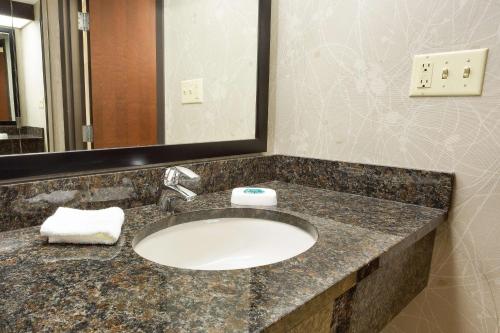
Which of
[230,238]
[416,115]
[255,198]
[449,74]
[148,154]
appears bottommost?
[230,238]

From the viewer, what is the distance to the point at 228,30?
1182 millimetres

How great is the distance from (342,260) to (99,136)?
0.59 metres

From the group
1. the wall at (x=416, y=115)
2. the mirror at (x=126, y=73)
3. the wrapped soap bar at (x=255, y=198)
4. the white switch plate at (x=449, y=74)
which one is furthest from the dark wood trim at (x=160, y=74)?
the white switch plate at (x=449, y=74)

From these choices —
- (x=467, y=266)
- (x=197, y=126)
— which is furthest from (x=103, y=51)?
(x=467, y=266)

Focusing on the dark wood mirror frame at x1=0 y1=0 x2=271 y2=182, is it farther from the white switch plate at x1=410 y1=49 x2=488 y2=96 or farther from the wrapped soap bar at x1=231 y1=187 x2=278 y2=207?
the white switch plate at x1=410 y1=49 x2=488 y2=96

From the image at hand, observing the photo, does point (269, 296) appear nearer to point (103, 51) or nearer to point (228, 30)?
point (103, 51)

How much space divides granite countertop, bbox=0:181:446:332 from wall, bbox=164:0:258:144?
1.51 feet

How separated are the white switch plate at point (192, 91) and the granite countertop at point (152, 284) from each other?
488mm

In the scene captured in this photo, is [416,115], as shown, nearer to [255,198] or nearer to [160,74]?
[255,198]

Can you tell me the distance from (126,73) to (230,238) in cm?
49

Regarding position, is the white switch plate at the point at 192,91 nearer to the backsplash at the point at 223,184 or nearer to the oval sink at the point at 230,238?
the backsplash at the point at 223,184

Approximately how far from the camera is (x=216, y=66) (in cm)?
117

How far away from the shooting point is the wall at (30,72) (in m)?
0.68

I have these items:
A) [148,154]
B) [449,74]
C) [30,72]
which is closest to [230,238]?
[148,154]
